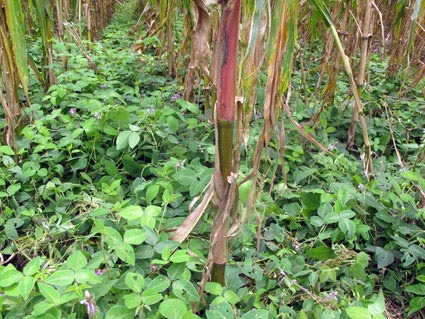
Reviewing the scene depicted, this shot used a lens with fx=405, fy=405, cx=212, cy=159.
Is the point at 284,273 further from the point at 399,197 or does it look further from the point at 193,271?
the point at 399,197

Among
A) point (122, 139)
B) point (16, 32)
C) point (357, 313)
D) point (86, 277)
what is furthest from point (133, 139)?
point (357, 313)

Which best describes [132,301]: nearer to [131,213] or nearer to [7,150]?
[131,213]

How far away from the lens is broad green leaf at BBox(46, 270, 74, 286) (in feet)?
2.45

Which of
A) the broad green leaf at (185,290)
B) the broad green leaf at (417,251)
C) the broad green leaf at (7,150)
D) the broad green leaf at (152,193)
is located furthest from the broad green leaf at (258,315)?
the broad green leaf at (7,150)

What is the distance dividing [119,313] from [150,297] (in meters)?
0.07

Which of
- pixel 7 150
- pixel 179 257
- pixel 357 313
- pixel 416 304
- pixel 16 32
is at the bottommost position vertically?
pixel 416 304

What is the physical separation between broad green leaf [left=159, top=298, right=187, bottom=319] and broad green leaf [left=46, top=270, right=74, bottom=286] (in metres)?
0.18

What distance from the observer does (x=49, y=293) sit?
746 millimetres

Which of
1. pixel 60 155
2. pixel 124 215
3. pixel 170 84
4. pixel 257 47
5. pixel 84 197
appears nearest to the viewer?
pixel 257 47

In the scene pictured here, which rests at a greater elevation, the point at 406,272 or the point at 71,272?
the point at 71,272

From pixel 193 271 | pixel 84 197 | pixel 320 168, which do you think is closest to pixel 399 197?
pixel 320 168

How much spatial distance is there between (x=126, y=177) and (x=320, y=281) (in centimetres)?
72

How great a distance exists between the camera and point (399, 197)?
4.05 feet

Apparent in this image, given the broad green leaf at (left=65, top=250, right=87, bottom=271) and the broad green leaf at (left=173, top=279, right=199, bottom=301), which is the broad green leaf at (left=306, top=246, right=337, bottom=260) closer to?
the broad green leaf at (left=173, top=279, right=199, bottom=301)
